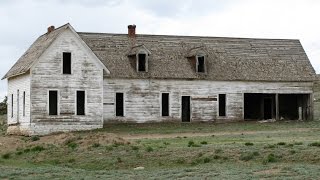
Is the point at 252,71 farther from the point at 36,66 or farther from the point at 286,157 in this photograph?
the point at 286,157

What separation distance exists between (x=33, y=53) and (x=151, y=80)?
8.02m

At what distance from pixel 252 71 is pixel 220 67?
2389mm

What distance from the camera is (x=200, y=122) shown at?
163 ft

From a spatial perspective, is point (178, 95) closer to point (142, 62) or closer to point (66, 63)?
point (142, 62)

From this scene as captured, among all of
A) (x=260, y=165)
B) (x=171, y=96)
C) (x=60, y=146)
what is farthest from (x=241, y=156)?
(x=171, y=96)

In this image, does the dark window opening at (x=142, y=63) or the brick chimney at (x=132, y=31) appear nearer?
the dark window opening at (x=142, y=63)

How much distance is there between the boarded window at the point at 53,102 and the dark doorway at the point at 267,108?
56.6ft

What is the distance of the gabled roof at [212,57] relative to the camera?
48.8 metres

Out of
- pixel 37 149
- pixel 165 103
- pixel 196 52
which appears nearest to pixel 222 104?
pixel 196 52

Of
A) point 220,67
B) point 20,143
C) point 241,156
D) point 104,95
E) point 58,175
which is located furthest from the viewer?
point 220,67

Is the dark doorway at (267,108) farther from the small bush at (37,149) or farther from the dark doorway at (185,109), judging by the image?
the small bush at (37,149)

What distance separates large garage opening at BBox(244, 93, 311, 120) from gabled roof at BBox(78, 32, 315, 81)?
2139 mm

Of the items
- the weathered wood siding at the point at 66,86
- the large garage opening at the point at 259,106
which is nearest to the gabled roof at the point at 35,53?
the weathered wood siding at the point at 66,86

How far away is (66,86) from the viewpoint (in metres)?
43.9
